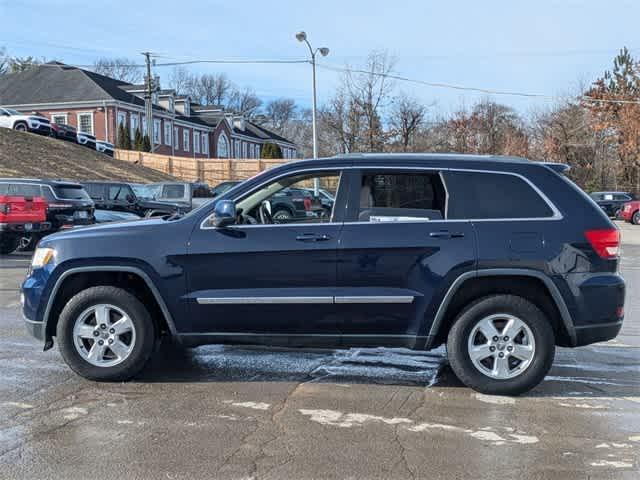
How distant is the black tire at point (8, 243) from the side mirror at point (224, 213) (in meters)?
11.9

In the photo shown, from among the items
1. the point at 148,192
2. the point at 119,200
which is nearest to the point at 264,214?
the point at 119,200

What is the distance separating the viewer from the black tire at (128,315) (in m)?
5.57

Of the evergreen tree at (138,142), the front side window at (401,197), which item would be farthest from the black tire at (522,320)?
the evergreen tree at (138,142)

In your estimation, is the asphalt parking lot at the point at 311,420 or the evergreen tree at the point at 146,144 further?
the evergreen tree at the point at 146,144

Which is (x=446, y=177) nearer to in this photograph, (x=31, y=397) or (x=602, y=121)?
(x=31, y=397)

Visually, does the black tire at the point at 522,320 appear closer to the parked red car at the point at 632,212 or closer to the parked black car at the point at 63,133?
the parked red car at the point at 632,212

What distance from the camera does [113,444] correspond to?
432 centimetres

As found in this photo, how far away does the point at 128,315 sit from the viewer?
557cm

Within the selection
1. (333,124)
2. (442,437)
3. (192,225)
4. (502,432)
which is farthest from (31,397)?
(333,124)

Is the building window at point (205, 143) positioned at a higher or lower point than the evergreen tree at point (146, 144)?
higher

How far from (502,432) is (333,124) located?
133 feet

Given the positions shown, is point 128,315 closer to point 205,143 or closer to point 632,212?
point 632,212

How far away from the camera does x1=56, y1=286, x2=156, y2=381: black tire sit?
5.57 m

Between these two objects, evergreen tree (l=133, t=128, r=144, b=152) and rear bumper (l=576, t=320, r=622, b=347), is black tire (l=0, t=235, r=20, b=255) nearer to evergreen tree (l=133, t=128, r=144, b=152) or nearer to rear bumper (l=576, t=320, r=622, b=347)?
rear bumper (l=576, t=320, r=622, b=347)
